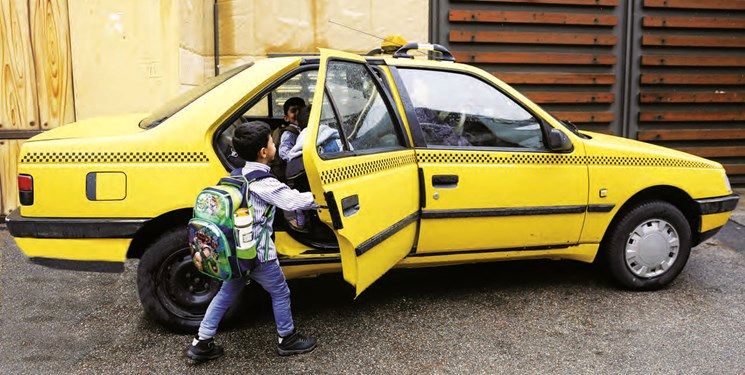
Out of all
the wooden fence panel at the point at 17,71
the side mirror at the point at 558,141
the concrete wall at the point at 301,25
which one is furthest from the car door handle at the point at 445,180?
the wooden fence panel at the point at 17,71

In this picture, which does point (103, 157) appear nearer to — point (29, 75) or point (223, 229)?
point (223, 229)

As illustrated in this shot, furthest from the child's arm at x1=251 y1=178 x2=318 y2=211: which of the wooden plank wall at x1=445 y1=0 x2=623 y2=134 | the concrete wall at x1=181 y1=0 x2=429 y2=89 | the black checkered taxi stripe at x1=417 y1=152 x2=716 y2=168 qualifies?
the wooden plank wall at x1=445 y1=0 x2=623 y2=134

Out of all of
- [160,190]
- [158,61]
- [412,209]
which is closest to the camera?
[160,190]

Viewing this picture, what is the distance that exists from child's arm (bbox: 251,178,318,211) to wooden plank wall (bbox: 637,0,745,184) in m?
6.33

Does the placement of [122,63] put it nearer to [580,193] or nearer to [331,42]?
[331,42]

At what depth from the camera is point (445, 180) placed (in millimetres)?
4090

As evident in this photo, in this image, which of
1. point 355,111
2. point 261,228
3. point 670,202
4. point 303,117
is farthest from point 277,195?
point 670,202

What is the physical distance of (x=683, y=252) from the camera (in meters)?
4.66

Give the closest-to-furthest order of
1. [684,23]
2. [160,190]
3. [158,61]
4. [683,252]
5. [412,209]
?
[160,190] → [412,209] → [683,252] → [158,61] → [684,23]

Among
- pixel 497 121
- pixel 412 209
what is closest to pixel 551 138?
pixel 497 121

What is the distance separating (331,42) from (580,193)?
14.0 feet

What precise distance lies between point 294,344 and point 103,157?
1445mm

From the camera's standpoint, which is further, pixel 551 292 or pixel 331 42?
pixel 331 42

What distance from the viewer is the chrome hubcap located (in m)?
4.58
